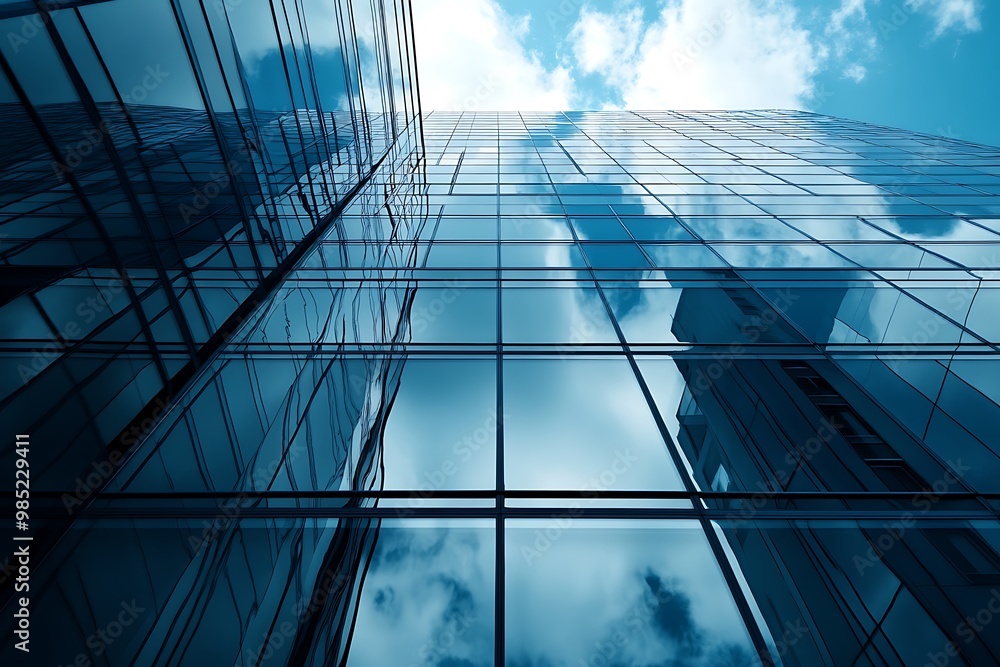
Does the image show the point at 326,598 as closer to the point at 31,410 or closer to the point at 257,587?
the point at 257,587

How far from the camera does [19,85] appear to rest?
4.15 metres

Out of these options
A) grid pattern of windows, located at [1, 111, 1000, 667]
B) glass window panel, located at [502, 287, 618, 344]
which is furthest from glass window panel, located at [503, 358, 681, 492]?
glass window panel, located at [502, 287, 618, 344]

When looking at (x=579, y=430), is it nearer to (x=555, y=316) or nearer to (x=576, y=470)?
(x=576, y=470)

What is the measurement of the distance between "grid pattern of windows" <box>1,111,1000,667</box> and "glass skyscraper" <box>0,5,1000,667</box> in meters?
0.03

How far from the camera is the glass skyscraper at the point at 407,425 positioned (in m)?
4.28

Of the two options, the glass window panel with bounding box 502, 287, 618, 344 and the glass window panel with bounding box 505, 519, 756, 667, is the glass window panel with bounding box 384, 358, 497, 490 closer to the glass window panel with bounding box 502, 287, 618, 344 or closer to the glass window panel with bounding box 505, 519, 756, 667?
the glass window panel with bounding box 505, 519, 756, 667

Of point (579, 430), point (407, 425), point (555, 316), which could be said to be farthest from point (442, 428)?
point (555, 316)

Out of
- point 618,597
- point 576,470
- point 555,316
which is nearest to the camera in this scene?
point 618,597

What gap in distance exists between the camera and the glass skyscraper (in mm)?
4277

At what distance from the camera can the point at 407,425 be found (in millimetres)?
6281

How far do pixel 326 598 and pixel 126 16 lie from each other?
5.90 meters

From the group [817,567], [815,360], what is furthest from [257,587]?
[815,360]

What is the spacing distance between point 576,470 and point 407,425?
1.99 m

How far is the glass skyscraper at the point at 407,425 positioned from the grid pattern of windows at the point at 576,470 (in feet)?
0.11
